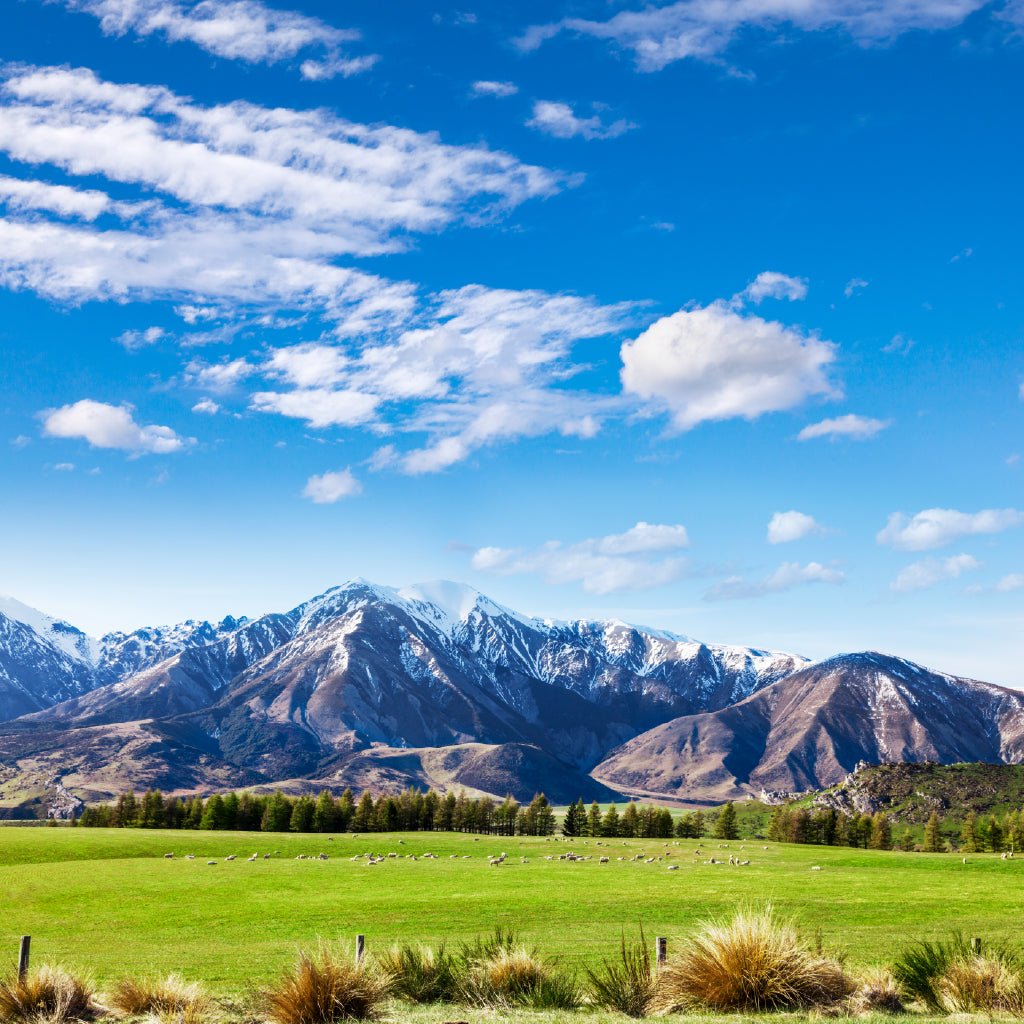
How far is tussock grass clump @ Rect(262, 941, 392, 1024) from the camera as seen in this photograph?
15320 mm

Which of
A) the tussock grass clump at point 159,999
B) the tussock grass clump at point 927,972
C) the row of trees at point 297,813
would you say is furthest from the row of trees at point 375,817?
the tussock grass clump at point 927,972

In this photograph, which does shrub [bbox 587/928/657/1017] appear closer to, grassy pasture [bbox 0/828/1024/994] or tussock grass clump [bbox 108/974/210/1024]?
grassy pasture [bbox 0/828/1024/994]

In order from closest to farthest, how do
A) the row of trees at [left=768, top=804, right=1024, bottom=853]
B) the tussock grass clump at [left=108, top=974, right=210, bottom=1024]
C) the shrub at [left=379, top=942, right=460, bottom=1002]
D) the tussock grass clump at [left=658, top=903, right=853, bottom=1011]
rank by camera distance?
the tussock grass clump at [left=658, top=903, right=853, bottom=1011]
the tussock grass clump at [left=108, top=974, right=210, bottom=1024]
the shrub at [left=379, top=942, right=460, bottom=1002]
the row of trees at [left=768, top=804, right=1024, bottom=853]

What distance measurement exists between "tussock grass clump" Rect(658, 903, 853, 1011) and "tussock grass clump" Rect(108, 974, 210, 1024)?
9.93 m

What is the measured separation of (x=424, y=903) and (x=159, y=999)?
32700 mm

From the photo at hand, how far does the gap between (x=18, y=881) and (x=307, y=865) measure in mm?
26823

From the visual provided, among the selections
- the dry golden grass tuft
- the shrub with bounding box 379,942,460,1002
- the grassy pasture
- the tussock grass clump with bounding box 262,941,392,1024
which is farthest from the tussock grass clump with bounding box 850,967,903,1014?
the tussock grass clump with bounding box 262,941,392,1024

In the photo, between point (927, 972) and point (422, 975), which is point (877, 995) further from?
point (422, 975)

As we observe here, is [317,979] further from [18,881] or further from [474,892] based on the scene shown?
[18,881]

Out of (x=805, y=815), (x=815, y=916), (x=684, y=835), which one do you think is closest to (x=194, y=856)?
(x=815, y=916)

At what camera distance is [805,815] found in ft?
484

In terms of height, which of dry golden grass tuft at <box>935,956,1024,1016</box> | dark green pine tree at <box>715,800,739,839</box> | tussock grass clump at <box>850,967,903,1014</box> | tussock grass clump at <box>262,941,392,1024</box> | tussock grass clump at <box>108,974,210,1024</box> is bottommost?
dark green pine tree at <box>715,800,739,839</box>

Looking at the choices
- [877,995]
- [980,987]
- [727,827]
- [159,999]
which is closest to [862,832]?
[727,827]

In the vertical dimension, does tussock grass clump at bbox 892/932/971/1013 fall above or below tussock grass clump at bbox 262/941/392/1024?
above
